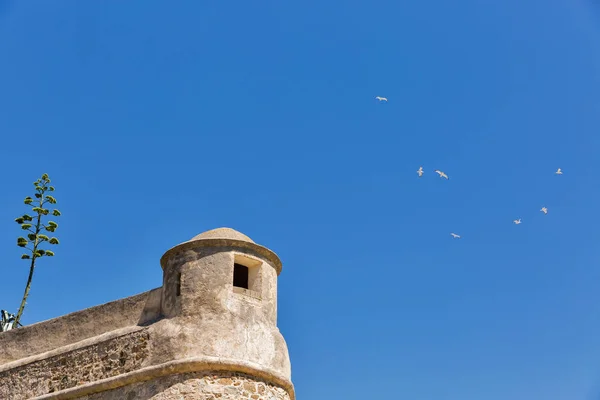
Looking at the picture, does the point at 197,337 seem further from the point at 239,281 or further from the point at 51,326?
the point at 51,326

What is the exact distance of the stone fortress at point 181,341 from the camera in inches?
447

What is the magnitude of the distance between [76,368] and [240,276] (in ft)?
9.97

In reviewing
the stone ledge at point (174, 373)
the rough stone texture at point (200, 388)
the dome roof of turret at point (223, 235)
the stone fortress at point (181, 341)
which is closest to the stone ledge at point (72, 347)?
the stone fortress at point (181, 341)

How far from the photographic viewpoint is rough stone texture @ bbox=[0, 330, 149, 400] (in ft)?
38.8

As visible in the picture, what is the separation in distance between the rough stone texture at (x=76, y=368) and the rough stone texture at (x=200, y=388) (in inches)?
15.7

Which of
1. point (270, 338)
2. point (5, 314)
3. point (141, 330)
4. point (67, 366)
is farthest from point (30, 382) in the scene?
point (5, 314)

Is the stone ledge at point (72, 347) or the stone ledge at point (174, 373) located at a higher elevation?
the stone ledge at point (72, 347)

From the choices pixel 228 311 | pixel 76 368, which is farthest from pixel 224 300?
pixel 76 368

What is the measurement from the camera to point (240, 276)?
43.2ft

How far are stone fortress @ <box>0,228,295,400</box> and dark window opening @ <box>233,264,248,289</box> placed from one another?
0.7 inches

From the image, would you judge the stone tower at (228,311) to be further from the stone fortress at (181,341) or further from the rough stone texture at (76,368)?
the rough stone texture at (76,368)

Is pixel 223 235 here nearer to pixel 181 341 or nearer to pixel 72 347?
pixel 181 341

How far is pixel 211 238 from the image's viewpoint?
12227mm

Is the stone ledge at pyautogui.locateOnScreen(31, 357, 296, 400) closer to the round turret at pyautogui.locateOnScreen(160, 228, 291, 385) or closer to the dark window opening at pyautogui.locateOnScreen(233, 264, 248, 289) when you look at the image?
the round turret at pyautogui.locateOnScreen(160, 228, 291, 385)
